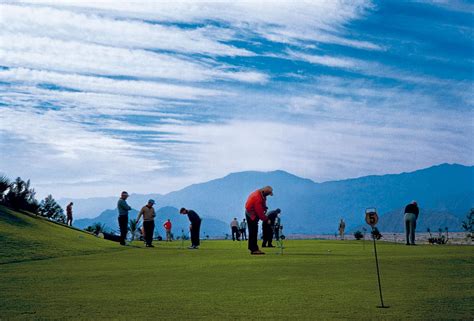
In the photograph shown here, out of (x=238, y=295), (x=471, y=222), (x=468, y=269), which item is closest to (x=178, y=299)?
(x=238, y=295)

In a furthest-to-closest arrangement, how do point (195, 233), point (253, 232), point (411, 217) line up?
1. point (411, 217)
2. point (195, 233)
3. point (253, 232)

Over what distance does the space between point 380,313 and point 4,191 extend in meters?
31.9

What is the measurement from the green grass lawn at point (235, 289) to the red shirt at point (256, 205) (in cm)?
349

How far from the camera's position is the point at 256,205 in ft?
72.0

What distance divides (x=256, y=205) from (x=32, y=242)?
29.1ft

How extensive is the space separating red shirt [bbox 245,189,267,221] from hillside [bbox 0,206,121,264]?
273 inches

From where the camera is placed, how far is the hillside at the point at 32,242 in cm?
2108

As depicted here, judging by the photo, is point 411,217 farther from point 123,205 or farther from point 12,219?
point 12,219

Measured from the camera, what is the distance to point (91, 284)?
44.0ft

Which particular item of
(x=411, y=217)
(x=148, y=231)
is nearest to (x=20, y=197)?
(x=148, y=231)

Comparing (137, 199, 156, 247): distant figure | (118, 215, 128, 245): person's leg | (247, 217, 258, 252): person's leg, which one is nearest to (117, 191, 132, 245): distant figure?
(118, 215, 128, 245): person's leg

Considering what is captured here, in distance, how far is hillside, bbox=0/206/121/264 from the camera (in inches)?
830

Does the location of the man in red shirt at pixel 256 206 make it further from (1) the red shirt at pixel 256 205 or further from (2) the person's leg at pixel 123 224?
(2) the person's leg at pixel 123 224

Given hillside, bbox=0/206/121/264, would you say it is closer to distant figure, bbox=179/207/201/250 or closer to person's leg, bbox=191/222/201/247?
distant figure, bbox=179/207/201/250
